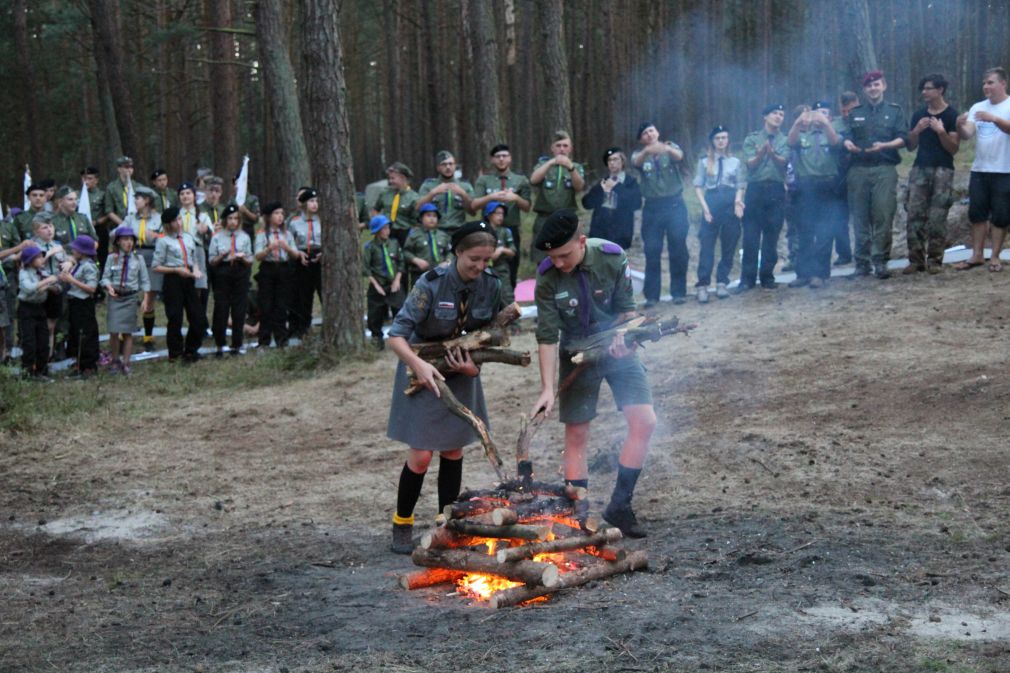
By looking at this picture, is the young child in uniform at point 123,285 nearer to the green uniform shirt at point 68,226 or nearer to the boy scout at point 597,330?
the green uniform shirt at point 68,226

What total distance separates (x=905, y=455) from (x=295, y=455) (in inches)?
216

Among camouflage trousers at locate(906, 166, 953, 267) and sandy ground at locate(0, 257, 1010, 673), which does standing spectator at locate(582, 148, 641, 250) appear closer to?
sandy ground at locate(0, 257, 1010, 673)

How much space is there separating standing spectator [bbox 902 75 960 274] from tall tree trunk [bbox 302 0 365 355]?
21.9 ft

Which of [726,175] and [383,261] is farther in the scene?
[383,261]

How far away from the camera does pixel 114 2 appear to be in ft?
82.0

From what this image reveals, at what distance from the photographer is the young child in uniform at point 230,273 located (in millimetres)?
14828

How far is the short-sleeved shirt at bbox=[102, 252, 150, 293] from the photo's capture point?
1402cm

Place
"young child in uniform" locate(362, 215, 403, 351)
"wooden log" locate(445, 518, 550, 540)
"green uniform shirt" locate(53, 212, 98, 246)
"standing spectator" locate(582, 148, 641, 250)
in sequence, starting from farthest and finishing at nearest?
1. "green uniform shirt" locate(53, 212, 98, 246)
2. "young child in uniform" locate(362, 215, 403, 351)
3. "standing spectator" locate(582, 148, 641, 250)
4. "wooden log" locate(445, 518, 550, 540)

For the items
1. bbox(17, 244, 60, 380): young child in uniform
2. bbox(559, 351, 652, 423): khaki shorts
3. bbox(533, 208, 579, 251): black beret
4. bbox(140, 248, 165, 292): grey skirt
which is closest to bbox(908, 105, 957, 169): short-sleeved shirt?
bbox(559, 351, 652, 423): khaki shorts

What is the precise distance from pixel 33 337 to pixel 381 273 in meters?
4.44

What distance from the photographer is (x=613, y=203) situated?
13484 mm

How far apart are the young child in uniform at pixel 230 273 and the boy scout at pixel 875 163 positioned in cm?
796

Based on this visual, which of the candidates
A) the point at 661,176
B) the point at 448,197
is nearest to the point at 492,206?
the point at 448,197

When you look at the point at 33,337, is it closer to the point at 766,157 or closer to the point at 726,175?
the point at 726,175
